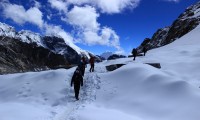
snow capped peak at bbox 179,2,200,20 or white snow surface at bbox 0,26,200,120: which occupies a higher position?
snow capped peak at bbox 179,2,200,20

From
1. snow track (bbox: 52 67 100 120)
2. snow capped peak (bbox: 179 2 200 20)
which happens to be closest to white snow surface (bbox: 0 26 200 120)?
snow track (bbox: 52 67 100 120)

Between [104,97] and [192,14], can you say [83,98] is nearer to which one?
[104,97]

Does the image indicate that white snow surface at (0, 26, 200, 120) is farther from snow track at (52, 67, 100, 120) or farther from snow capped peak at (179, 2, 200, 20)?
snow capped peak at (179, 2, 200, 20)

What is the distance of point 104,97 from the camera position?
1855 centimetres

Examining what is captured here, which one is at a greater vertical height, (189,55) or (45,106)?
(189,55)

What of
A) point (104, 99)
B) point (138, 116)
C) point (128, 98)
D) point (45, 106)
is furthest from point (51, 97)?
point (138, 116)

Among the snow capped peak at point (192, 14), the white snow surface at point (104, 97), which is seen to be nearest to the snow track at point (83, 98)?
the white snow surface at point (104, 97)

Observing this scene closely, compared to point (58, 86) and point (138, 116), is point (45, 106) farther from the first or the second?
point (138, 116)

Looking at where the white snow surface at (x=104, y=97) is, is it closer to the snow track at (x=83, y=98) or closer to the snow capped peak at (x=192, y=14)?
the snow track at (x=83, y=98)

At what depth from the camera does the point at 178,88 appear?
54.1ft

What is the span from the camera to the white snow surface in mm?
13816

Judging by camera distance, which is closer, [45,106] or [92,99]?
[45,106]

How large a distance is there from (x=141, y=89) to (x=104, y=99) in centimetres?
249

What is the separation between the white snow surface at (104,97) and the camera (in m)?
13.8
